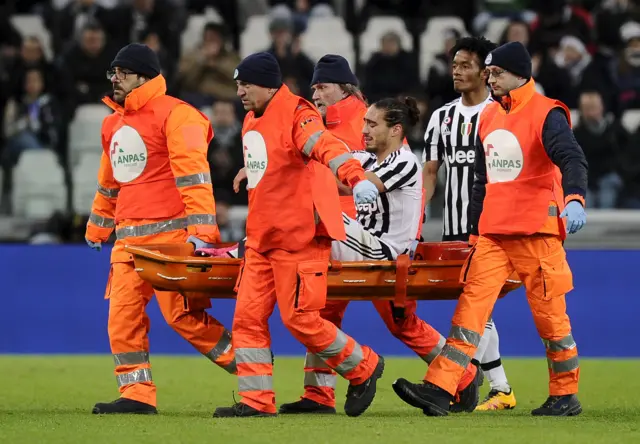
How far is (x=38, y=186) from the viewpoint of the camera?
13.4m

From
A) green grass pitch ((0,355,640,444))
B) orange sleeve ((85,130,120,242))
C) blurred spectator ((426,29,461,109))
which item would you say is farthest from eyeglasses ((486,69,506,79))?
blurred spectator ((426,29,461,109))

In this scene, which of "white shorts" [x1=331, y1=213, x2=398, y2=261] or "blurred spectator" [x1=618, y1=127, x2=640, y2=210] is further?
"blurred spectator" [x1=618, y1=127, x2=640, y2=210]

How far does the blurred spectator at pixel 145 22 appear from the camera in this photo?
15367 millimetres

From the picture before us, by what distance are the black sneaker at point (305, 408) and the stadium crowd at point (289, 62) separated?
460 centimetres

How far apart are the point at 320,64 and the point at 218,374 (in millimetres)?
3477

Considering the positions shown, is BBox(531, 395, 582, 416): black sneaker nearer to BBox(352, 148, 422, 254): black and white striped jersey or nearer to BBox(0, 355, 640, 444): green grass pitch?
BBox(0, 355, 640, 444): green grass pitch

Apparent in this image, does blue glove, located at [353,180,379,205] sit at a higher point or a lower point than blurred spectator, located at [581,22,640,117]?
lower

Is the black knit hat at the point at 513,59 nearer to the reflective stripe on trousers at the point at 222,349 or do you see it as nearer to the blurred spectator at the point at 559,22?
the reflective stripe on trousers at the point at 222,349

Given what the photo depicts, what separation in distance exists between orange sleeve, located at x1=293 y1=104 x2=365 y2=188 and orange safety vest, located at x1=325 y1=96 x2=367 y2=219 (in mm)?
979

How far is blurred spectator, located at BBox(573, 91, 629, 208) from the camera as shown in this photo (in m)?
12.8

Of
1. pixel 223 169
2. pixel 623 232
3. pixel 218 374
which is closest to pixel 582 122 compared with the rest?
pixel 623 232

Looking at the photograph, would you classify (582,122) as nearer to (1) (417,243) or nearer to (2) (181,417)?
(1) (417,243)

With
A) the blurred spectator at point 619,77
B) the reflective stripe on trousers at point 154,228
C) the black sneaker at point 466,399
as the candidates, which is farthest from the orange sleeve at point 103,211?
A: the blurred spectator at point 619,77

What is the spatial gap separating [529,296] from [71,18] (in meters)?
9.49
